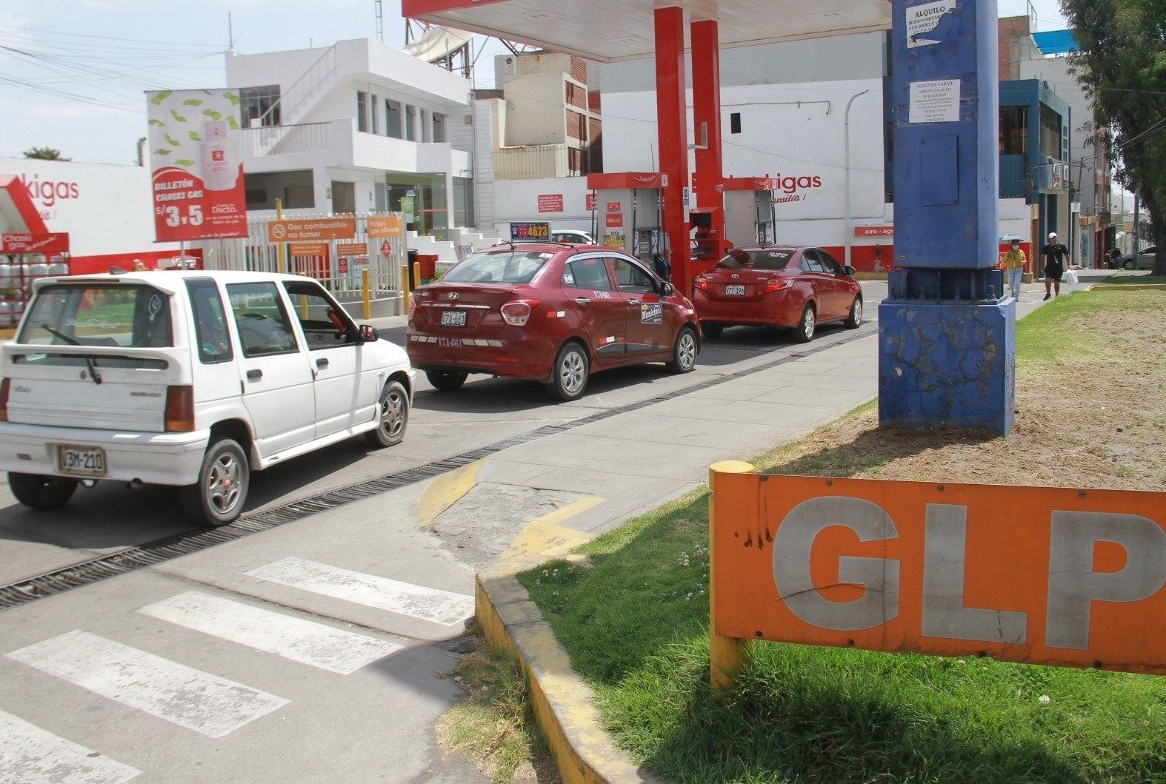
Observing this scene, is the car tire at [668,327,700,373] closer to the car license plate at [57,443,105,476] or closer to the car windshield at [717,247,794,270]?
the car windshield at [717,247,794,270]

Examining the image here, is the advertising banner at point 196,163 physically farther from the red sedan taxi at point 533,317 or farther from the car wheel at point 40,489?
the car wheel at point 40,489

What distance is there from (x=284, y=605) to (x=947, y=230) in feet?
16.7

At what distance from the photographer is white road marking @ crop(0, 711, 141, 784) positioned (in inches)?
163

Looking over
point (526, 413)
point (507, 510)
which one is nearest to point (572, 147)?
point (526, 413)

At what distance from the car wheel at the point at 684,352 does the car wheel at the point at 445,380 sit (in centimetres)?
299

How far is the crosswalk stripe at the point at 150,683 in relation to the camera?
4660 mm

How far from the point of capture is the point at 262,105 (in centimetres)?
3872

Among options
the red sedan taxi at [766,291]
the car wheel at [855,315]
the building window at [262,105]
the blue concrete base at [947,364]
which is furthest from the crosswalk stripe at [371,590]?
the building window at [262,105]

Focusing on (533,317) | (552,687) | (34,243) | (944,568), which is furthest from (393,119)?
Result: (944,568)

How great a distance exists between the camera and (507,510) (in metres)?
7.80

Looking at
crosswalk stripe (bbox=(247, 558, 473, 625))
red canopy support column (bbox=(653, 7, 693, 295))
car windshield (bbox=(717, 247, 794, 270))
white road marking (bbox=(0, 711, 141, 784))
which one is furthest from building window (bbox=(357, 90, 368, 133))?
white road marking (bbox=(0, 711, 141, 784))

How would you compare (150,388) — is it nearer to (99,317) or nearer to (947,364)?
(99,317)

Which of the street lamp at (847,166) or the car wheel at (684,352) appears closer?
the car wheel at (684,352)

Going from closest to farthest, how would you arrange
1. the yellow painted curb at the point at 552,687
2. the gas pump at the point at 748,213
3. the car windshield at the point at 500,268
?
the yellow painted curb at the point at 552,687, the car windshield at the point at 500,268, the gas pump at the point at 748,213
